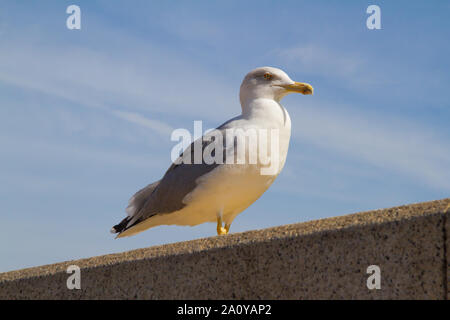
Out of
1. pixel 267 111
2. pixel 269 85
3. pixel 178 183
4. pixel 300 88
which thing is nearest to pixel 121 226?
pixel 178 183

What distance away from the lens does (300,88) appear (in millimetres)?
6047

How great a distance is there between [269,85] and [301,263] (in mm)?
3013

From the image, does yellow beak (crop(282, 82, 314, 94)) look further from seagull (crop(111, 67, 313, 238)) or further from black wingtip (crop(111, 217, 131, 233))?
black wingtip (crop(111, 217, 131, 233))

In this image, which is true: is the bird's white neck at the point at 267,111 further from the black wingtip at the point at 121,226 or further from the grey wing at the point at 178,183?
the black wingtip at the point at 121,226

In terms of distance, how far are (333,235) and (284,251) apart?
0.35 metres

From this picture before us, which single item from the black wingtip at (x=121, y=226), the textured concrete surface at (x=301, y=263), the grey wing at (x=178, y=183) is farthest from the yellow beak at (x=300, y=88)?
the textured concrete surface at (x=301, y=263)

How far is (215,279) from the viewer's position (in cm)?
374

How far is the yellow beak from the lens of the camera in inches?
238

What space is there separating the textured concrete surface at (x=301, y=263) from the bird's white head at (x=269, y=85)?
7.46ft

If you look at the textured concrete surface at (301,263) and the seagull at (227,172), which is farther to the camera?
the seagull at (227,172)

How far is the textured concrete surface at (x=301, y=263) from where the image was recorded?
302 cm

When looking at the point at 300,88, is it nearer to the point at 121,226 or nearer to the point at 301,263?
the point at 121,226
